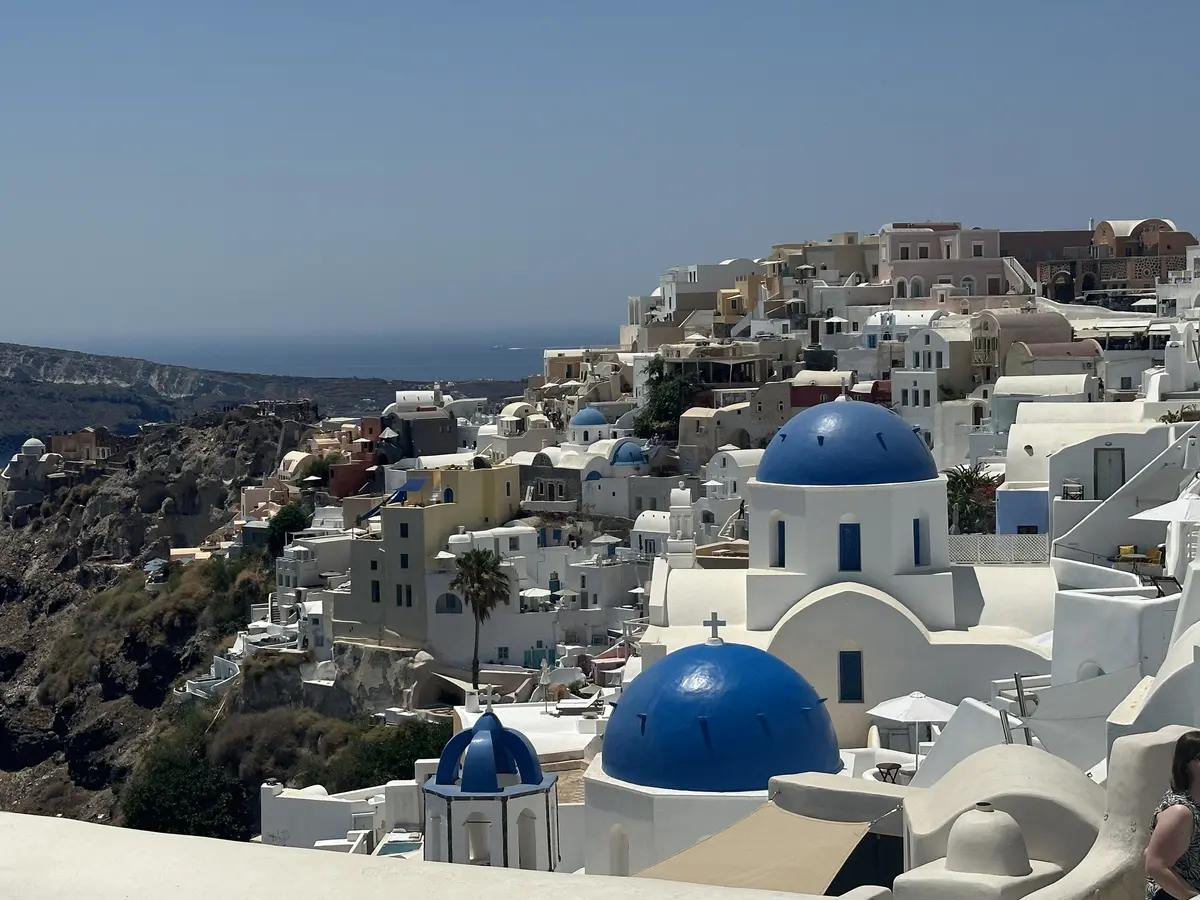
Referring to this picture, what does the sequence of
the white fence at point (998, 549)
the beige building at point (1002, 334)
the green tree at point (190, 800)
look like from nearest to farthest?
the white fence at point (998, 549), the green tree at point (190, 800), the beige building at point (1002, 334)

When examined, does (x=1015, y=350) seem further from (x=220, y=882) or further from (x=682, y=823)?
(x=220, y=882)

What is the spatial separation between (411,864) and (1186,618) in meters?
12.2

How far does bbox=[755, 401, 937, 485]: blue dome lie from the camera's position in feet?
75.7

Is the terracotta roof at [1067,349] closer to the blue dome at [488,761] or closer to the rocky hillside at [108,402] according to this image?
the blue dome at [488,761]

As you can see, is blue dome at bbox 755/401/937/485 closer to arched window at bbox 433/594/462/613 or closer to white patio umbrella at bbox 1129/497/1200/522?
white patio umbrella at bbox 1129/497/1200/522

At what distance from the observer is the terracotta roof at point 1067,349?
4619 centimetres

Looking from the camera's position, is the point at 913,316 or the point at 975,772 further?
the point at 913,316

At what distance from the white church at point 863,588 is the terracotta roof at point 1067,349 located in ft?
76.3

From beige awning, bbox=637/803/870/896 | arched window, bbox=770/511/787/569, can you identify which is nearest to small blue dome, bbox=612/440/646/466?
arched window, bbox=770/511/787/569

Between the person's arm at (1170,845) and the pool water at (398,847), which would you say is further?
the pool water at (398,847)

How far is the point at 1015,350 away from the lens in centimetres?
4631

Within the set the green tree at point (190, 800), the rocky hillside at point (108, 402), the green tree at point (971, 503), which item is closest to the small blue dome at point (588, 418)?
the green tree at point (190, 800)

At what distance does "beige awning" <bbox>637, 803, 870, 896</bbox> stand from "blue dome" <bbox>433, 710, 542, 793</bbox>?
4679 mm

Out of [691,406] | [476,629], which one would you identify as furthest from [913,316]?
[476,629]
